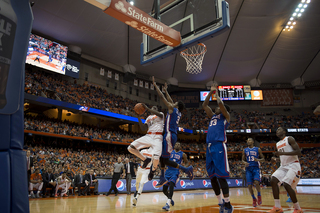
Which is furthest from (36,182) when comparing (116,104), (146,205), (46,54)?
(116,104)

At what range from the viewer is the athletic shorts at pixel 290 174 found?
5414 millimetres

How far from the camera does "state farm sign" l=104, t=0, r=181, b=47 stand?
18.3 feet

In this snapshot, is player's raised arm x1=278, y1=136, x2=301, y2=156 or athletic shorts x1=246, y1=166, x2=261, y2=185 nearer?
player's raised arm x1=278, y1=136, x2=301, y2=156

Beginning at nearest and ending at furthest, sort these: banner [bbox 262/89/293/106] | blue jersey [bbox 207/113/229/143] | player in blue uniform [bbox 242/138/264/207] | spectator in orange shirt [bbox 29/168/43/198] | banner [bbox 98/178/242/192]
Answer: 1. blue jersey [bbox 207/113/229/143]
2. player in blue uniform [bbox 242/138/264/207]
3. spectator in orange shirt [bbox 29/168/43/198]
4. banner [bbox 98/178/242/192]
5. banner [bbox 262/89/293/106]

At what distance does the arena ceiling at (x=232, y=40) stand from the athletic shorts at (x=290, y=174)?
19765 mm

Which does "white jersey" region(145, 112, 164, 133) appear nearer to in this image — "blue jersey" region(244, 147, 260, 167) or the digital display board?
"blue jersey" region(244, 147, 260, 167)

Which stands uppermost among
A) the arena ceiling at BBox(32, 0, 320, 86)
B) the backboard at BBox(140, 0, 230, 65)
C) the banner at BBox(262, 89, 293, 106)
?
the arena ceiling at BBox(32, 0, 320, 86)

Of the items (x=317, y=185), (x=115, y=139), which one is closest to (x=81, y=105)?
(x=115, y=139)

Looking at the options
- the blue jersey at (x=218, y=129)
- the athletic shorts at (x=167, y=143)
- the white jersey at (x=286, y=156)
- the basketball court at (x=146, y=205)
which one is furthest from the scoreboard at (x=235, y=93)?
the blue jersey at (x=218, y=129)

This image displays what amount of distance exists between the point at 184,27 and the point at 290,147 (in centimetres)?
485

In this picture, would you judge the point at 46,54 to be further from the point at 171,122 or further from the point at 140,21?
the point at 171,122

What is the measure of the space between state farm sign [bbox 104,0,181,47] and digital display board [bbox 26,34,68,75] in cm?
1811

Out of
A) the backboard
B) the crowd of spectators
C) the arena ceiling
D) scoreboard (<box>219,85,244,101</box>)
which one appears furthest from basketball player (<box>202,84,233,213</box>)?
scoreboard (<box>219,85,244,101</box>)

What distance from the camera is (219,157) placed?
4.52 meters
